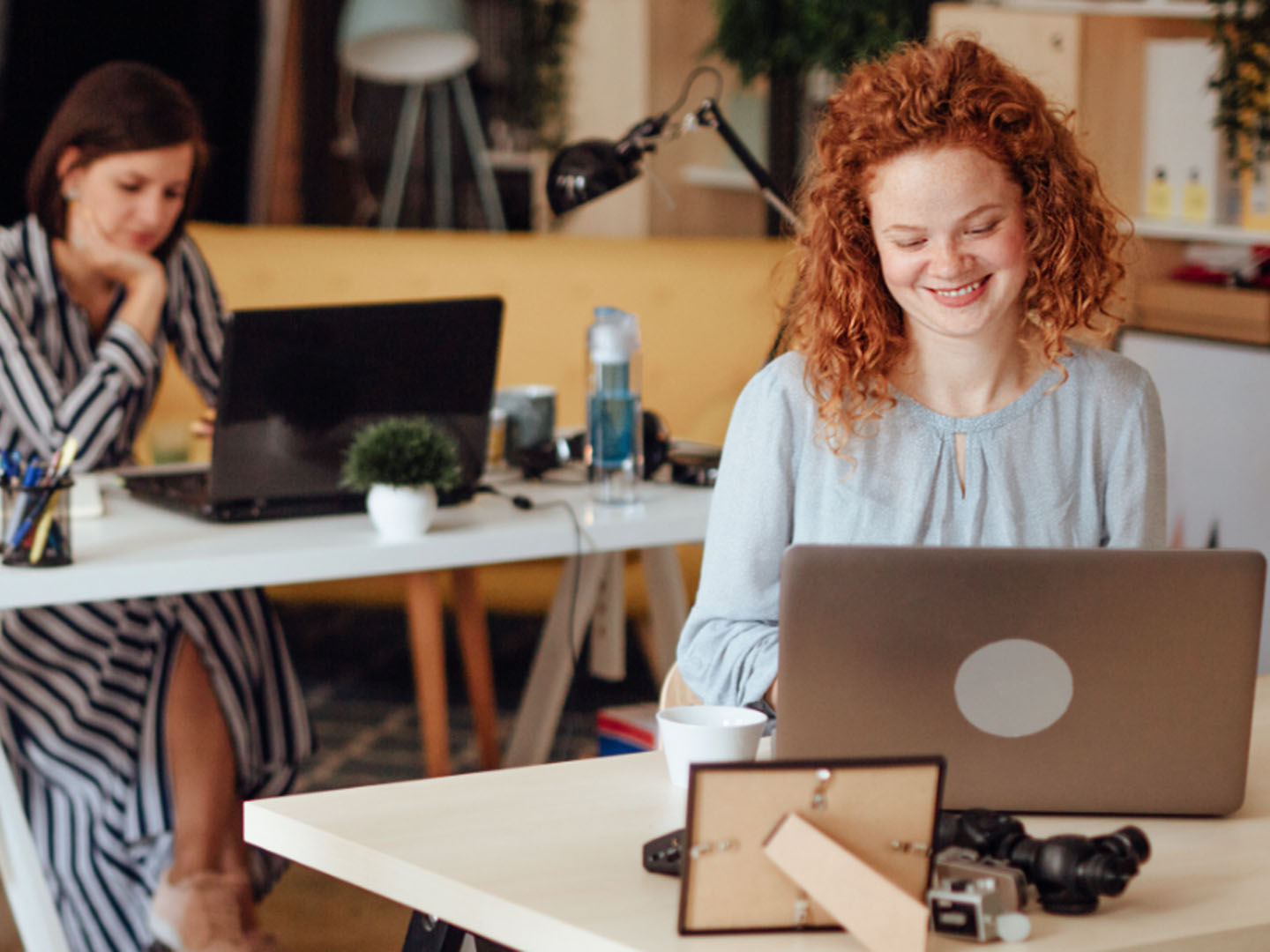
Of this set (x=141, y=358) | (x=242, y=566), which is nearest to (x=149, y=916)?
(x=242, y=566)

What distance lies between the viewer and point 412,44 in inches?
170

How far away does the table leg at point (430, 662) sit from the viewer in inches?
102

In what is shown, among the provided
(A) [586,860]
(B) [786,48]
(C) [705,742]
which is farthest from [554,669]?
(B) [786,48]

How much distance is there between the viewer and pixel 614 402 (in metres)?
2.29

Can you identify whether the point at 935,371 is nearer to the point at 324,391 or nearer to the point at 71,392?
the point at 324,391

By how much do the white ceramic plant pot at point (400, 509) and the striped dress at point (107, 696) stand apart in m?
0.42

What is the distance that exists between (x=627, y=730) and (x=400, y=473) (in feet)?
2.00

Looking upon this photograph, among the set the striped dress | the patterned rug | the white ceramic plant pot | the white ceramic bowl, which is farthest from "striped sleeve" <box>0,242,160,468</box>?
the white ceramic bowl

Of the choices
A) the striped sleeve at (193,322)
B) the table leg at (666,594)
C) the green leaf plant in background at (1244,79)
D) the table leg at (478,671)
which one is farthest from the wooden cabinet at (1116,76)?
the striped sleeve at (193,322)

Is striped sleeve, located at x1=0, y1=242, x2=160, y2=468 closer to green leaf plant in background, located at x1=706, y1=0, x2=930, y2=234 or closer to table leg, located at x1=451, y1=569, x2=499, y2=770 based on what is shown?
table leg, located at x1=451, y1=569, x2=499, y2=770

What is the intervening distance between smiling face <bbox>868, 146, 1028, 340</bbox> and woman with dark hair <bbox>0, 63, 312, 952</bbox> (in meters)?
1.28

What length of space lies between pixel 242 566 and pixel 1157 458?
107cm

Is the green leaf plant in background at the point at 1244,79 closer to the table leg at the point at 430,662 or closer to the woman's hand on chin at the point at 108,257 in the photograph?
the table leg at the point at 430,662

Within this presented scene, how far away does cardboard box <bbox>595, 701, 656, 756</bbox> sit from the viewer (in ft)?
7.53
